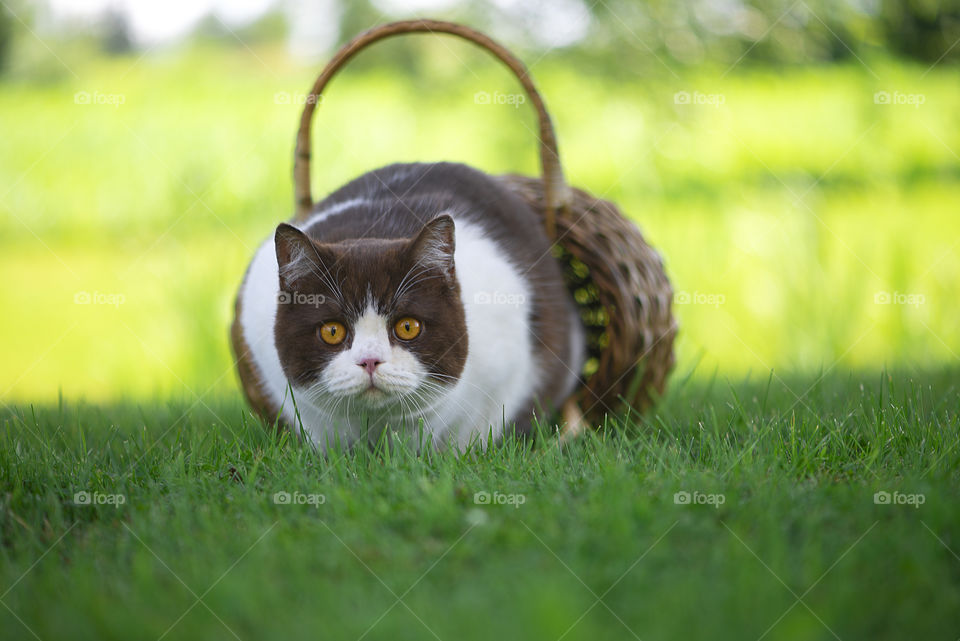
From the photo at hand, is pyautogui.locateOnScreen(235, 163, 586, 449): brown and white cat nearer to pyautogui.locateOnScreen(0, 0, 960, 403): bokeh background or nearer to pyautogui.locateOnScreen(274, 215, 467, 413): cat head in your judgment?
pyautogui.locateOnScreen(274, 215, 467, 413): cat head

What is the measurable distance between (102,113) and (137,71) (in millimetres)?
488

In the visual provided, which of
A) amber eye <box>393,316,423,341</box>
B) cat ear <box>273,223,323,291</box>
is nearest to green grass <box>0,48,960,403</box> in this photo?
cat ear <box>273,223,323,291</box>

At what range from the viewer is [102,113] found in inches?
271

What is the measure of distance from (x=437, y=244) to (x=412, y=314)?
7.7 inches

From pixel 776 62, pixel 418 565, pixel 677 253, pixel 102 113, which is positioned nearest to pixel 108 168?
pixel 102 113

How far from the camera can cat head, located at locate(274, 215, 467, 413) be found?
6.55ft

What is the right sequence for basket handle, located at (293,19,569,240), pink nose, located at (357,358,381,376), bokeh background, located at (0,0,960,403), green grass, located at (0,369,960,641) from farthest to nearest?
bokeh background, located at (0,0,960,403) → basket handle, located at (293,19,569,240) → pink nose, located at (357,358,381,376) → green grass, located at (0,369,960,641)

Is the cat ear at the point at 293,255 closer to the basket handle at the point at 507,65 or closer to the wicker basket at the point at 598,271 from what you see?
the wicker basket at the point at 598,271

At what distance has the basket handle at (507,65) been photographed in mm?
2447

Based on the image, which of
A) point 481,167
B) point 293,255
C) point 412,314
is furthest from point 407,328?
point 481,167

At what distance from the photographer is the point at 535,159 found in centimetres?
448

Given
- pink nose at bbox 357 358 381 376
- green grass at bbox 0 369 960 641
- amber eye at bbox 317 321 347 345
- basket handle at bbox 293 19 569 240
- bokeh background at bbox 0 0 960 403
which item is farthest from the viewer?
bokeh background at bbox 0 0 960 403

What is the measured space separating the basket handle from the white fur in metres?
0.30

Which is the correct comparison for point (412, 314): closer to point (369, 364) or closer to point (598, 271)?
point (369, 364)
